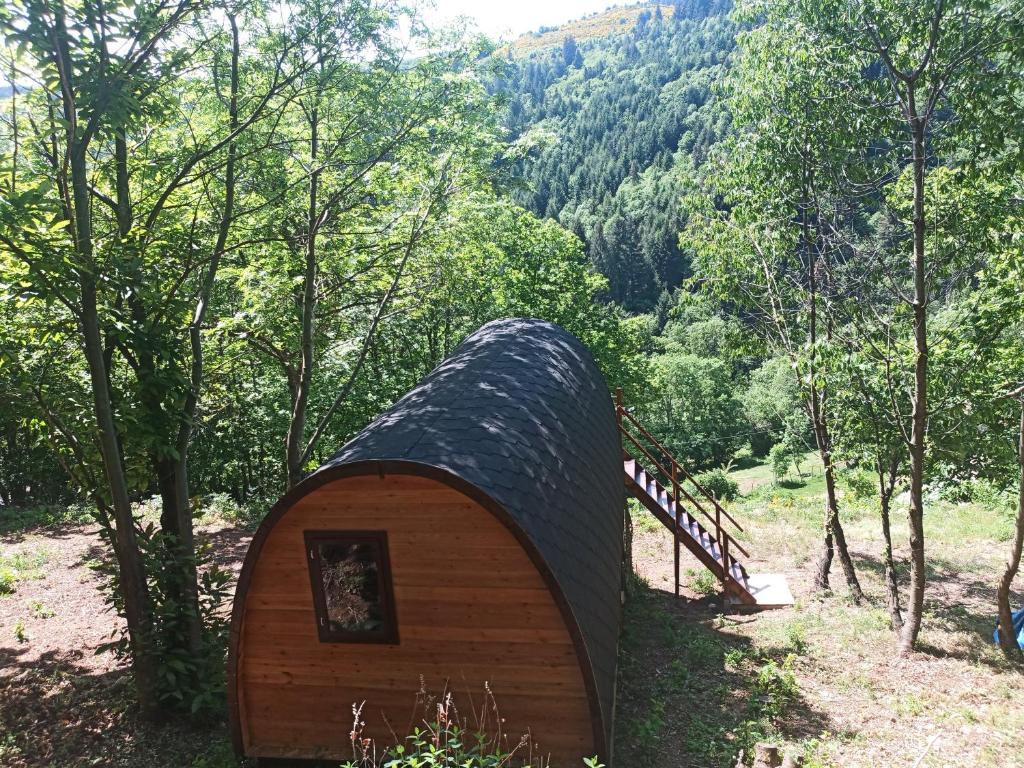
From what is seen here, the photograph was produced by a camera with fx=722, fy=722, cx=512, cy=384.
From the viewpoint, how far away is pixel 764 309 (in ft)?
42.4

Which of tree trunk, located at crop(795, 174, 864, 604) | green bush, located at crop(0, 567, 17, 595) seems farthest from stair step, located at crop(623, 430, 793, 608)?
green bush, located at crop(0, 567, 17, 595)

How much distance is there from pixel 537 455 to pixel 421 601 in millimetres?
1894

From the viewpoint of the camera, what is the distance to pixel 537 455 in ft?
25.1

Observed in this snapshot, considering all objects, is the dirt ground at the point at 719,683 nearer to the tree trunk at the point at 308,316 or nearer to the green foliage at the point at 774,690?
the green foliage at the point at 774,690

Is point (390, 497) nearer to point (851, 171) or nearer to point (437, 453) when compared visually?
point (437, 453)

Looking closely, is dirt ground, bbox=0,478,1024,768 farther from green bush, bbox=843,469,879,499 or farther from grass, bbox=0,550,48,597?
green bush, bbox=843,469,879,499

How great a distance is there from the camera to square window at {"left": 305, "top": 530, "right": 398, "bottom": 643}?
6.89 metres

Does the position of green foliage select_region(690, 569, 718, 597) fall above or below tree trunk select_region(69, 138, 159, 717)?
below

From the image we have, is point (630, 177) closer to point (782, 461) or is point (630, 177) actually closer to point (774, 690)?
point (782, 461)

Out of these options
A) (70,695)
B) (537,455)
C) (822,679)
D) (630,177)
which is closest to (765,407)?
(822,679)

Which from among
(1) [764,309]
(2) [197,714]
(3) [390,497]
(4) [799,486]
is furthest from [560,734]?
(4) [799,486]

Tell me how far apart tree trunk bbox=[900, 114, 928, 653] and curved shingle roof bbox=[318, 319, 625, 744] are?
3.84m

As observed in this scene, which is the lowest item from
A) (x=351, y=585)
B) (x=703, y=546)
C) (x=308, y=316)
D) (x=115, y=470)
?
(x=703, y=546)

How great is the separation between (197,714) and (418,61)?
28.7ft
